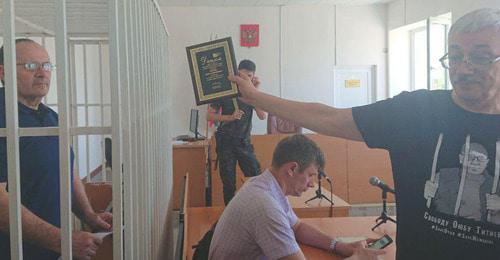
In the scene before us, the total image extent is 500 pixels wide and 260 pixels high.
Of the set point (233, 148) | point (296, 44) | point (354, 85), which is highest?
point (296, 44)

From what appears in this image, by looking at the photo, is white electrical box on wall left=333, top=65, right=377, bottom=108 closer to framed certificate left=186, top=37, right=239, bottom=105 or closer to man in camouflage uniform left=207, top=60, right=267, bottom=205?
man in camouflage uniform left=207, top=60, right=267, bottom=205

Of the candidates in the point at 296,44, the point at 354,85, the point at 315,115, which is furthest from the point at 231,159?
the point at 354,85

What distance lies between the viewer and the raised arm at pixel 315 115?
1495mm

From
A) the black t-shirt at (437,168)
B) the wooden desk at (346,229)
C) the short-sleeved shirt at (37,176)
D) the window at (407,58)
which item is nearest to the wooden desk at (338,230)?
the wooden desk at (346,229)

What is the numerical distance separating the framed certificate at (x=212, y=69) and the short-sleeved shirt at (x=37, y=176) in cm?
56

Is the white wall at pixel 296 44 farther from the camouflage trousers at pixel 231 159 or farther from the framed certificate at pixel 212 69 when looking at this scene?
the framed certificate at pixel 212 69

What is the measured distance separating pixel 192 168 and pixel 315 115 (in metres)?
4.42

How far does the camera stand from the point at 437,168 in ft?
4.27

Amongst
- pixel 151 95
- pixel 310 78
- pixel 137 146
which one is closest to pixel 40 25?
pixel 151 95

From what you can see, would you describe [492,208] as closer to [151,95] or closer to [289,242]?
[289,242]

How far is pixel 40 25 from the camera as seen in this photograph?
11.5 ft

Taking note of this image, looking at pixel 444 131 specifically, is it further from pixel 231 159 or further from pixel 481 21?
pixel 231 159

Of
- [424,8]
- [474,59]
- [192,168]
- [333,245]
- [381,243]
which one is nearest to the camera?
[474,59]

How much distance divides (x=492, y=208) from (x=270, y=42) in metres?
7.73
